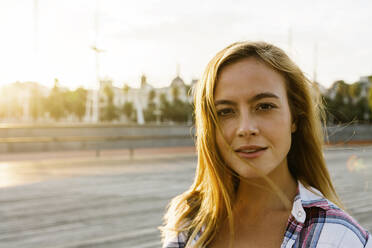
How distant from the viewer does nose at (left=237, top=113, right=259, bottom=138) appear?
1825 mm

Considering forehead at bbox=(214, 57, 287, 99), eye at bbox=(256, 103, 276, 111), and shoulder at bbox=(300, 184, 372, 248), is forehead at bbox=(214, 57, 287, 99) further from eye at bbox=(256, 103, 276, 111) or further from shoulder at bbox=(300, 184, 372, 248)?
shoulder at bbox=(300, 184, 372, 248)

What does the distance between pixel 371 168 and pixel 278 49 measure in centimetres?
1462

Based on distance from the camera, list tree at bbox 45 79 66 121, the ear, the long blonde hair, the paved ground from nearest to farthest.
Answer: the long blonde hair → the ear → the paved ground → tree at bbox 45 79 66 121

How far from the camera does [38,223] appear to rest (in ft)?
21.7

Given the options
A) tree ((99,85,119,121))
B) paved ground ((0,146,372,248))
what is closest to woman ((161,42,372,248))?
paved ground ((0,146,372,248))

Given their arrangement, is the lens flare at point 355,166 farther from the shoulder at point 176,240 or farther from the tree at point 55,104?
the tree at point 55,104

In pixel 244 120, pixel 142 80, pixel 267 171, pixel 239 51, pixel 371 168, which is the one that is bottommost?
pixel 371 168

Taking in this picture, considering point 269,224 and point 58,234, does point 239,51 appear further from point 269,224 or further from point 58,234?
point 58,234

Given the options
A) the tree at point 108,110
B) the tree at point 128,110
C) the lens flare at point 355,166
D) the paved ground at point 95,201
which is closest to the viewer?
the paved ground at point 95,201

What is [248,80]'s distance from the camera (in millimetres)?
1898

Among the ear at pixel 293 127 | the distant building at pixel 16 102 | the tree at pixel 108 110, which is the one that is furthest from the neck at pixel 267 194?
the distant building at pixel 16 102

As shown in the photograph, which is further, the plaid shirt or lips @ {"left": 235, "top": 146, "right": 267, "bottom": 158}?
lips @ {"left": 235, "top": 146, "right": 267, "bottom": 158}

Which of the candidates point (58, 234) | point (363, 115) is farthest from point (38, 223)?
point (363, 115)

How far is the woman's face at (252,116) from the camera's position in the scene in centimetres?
184
